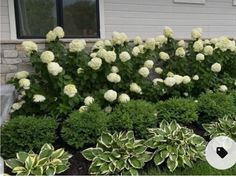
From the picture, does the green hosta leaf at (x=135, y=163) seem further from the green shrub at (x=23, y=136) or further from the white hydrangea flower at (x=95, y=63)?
the white hydrangea flower at (x=95, y=63)

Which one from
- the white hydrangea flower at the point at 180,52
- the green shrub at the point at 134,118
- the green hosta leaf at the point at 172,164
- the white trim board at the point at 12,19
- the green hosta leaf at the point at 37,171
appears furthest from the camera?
the white trim board at the point at 12,19

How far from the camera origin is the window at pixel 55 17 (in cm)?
491

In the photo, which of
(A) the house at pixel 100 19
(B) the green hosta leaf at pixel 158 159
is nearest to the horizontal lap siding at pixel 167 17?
(A) the house at pixel 100 19

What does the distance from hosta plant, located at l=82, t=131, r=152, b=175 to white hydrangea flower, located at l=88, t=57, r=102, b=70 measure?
0.91 metres

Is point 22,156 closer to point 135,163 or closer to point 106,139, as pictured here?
point 106,139

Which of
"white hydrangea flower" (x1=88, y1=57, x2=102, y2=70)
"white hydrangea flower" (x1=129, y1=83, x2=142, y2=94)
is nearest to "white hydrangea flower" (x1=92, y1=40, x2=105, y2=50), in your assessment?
"white hydrangea flower" (x1=88, y1=57, x2=102, y2=70)

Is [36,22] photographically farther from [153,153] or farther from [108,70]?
[153,153]

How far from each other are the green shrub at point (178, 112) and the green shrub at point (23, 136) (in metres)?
1.27

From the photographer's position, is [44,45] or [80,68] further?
[44,45]

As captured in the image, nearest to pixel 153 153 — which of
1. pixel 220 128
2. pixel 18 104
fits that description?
pixel 220 128

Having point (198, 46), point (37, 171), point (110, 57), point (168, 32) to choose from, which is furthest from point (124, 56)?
point (37, 171)

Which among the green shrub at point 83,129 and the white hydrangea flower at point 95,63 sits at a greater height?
the white hydrangea flower at point 95,63

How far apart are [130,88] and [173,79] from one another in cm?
61

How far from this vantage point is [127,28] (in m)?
5.96
